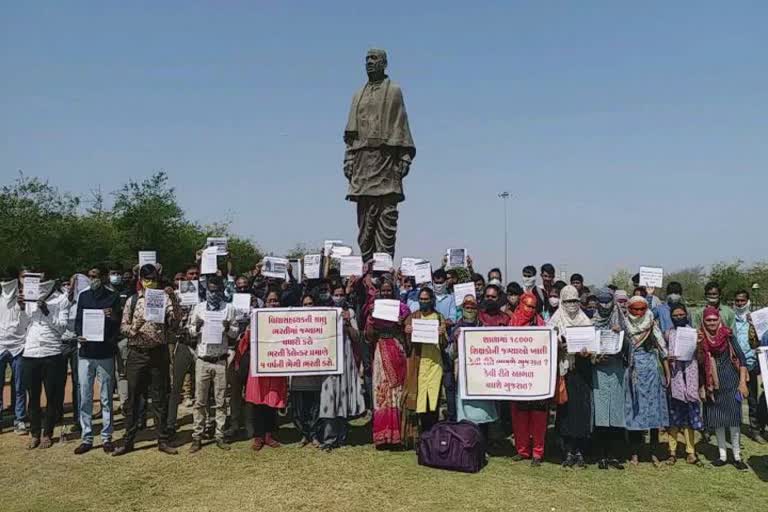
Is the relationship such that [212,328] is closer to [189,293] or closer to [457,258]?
[189,293]

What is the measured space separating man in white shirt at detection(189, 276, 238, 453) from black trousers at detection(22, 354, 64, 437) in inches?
78.9

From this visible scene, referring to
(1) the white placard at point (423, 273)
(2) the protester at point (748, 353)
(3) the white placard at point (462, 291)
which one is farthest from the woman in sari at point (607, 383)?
(2) the protester at point (748, 353)

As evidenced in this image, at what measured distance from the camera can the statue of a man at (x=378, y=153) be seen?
9.87 metres

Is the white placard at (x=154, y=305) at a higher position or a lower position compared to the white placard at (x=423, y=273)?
lower

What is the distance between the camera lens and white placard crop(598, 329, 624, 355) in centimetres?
657

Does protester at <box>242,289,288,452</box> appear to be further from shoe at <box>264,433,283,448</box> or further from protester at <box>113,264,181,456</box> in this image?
protester at <box>113,264,181,456</box>

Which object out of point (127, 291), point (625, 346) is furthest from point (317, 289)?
point (625, 346)

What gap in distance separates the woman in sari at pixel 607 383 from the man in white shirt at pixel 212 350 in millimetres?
4341

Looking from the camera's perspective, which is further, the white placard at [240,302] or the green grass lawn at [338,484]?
the white placard at [240,302]

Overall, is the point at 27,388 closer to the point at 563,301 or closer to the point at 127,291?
the point at 127,291

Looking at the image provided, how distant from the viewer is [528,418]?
6930 mm

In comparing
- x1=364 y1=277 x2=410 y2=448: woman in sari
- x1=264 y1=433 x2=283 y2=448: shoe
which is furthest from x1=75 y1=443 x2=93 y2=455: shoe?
x1=364 y1=277 x2=410 y2=448: woman in sari

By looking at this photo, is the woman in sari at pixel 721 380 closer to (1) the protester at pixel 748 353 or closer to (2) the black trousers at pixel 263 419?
(1) the protester at pixel 748 353

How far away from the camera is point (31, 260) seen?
27.0 m
